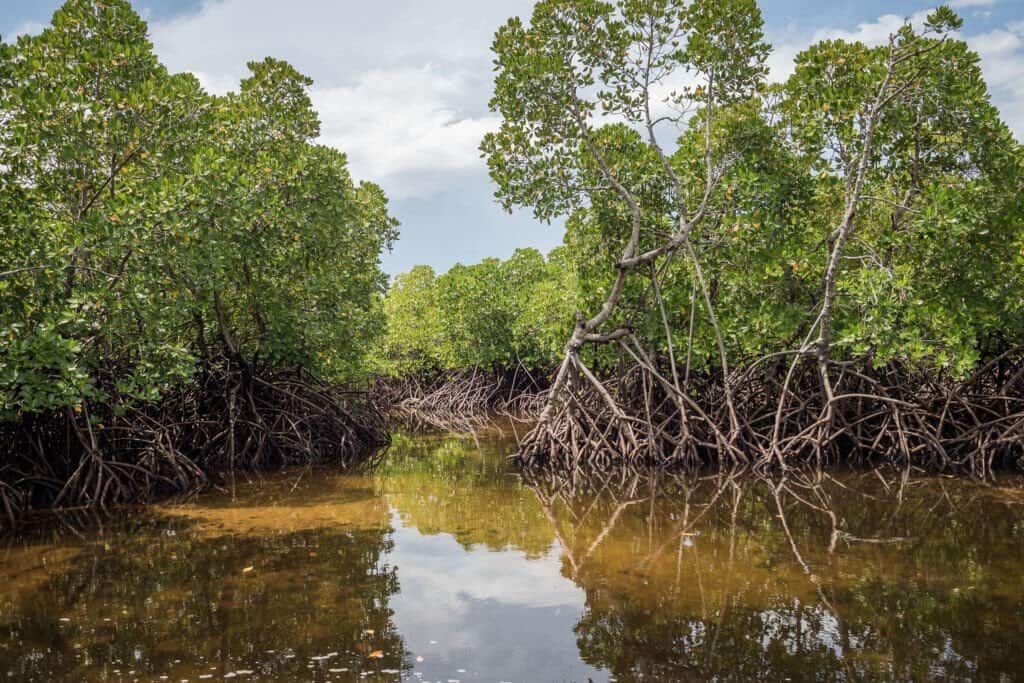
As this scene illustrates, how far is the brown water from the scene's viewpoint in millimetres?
3496

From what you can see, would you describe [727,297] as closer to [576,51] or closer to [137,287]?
[576,51]

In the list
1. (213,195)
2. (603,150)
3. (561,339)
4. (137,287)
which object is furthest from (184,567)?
(561,339)

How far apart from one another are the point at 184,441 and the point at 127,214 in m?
4.05

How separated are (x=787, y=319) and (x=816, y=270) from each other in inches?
28.4

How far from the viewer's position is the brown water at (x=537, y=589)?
350 cm

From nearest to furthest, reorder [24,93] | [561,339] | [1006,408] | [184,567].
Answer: [184,567] < [24,93] < [1006,408] < [561,339]

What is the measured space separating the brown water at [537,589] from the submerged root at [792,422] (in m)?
1.23

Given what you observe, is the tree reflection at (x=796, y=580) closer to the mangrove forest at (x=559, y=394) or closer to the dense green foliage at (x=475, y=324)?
the mangrove forest at (x=559, y=394)

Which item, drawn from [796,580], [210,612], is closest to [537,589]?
[796,580]

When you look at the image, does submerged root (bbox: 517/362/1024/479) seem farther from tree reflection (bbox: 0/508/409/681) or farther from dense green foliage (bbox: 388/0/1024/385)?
tree reflection (bbox: 0/508/409/681)

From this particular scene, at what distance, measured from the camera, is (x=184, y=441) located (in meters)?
9.97

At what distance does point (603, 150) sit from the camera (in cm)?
1006

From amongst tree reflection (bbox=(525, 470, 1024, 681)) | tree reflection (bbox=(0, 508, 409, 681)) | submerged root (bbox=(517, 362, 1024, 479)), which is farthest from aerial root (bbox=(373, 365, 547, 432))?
tree reflection (bbox=(0, 508, 409, 681))

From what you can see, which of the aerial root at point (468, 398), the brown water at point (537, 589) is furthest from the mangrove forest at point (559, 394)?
the aerial root at point (468, 398)
